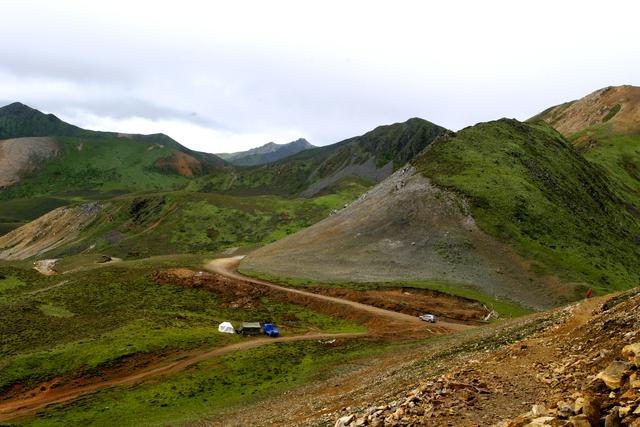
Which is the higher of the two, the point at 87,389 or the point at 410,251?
the point at 410,251

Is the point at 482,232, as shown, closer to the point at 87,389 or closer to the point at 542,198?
the point at 542,198

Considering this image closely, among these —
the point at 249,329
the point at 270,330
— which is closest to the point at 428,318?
the point at 270,330

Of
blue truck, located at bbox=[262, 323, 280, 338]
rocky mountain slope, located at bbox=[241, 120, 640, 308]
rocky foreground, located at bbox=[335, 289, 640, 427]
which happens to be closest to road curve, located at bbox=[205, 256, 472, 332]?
rocky mountain slope, located at bbox=[241, 120, 640, 308]

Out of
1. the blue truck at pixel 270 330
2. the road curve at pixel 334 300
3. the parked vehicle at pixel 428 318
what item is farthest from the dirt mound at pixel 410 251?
the blue truck at pixel 270 330

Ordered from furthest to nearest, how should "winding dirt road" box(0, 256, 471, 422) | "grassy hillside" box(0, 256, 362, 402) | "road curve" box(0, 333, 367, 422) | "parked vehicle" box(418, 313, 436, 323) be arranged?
"parked vehicle" box(418, 313, 436, 323), "grassy hillside" box(0, 256, 362, 402), "winding dirt road" box(0, 256, 471, 422), "road curve" box(0, 333, 367, 422)

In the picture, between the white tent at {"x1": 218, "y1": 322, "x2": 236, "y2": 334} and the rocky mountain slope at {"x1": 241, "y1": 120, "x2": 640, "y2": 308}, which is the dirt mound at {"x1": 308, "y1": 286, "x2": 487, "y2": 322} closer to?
the rocky mountain slope at {"x1": 241, "y1": 120, "x2": 640, "y2": 308}

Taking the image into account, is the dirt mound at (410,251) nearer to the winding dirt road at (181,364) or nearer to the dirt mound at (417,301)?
the dirt mound at (417,301)

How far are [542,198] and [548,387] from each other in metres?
100

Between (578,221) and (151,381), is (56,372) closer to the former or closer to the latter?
(151,381)

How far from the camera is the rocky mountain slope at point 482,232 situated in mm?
86062

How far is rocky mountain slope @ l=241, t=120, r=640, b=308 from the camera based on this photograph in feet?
282

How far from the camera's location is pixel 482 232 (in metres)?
96.3

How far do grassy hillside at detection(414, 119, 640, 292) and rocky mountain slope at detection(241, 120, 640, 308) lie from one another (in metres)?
0.32

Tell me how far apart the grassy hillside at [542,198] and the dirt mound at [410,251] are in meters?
4.09
